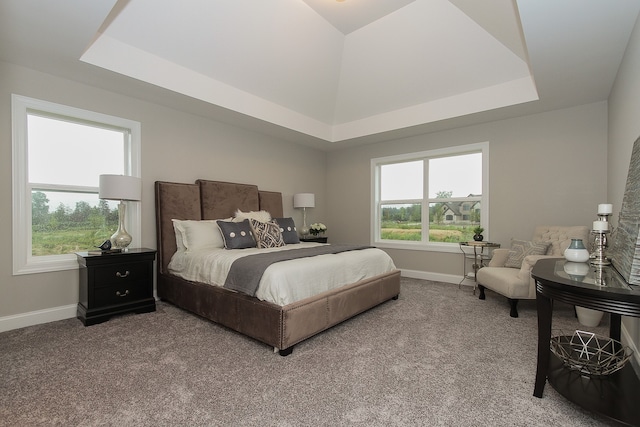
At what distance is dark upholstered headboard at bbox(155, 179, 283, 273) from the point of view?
148 inches

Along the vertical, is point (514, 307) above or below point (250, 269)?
below

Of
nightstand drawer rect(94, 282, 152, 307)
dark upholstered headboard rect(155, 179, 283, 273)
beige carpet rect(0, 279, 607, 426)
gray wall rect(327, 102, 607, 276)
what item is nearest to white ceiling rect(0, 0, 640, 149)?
gray wall rect(327, 102, 607, 276)

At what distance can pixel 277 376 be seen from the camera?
2051 mm

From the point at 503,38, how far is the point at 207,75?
11.4 feet

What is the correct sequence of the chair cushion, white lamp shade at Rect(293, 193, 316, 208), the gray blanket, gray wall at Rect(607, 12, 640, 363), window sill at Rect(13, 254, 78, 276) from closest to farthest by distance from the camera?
gray wall at Rect(607, 12, 640, 363) < the gray blanket < window sill at Rect(13, 254, 78, 276) < the chair cushion < white lamp shade at Rect(293, 193, 316, 208)

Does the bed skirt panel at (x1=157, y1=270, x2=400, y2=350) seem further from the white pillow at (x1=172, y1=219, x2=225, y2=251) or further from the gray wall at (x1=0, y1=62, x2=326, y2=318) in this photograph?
the gray wall at (x1=0, y1=62, x2=326, y2=318)

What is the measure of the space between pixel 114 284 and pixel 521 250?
479 centimetres

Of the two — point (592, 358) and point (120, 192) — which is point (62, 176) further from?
point (592, 358)

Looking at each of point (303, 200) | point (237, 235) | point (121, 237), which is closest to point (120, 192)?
point (121, 237)

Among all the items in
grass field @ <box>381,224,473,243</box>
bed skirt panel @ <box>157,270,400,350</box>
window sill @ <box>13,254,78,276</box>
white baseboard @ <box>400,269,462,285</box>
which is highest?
grass field @ <box>381,224,473,243</box>

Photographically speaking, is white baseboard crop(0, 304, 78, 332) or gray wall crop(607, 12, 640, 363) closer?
gray wall crop(607, 12, 640, 363)

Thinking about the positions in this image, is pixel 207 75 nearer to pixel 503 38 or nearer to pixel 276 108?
pixel 276 108

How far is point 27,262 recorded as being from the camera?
2.99 metres

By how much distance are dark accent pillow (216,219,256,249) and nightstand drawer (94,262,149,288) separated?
90cm
